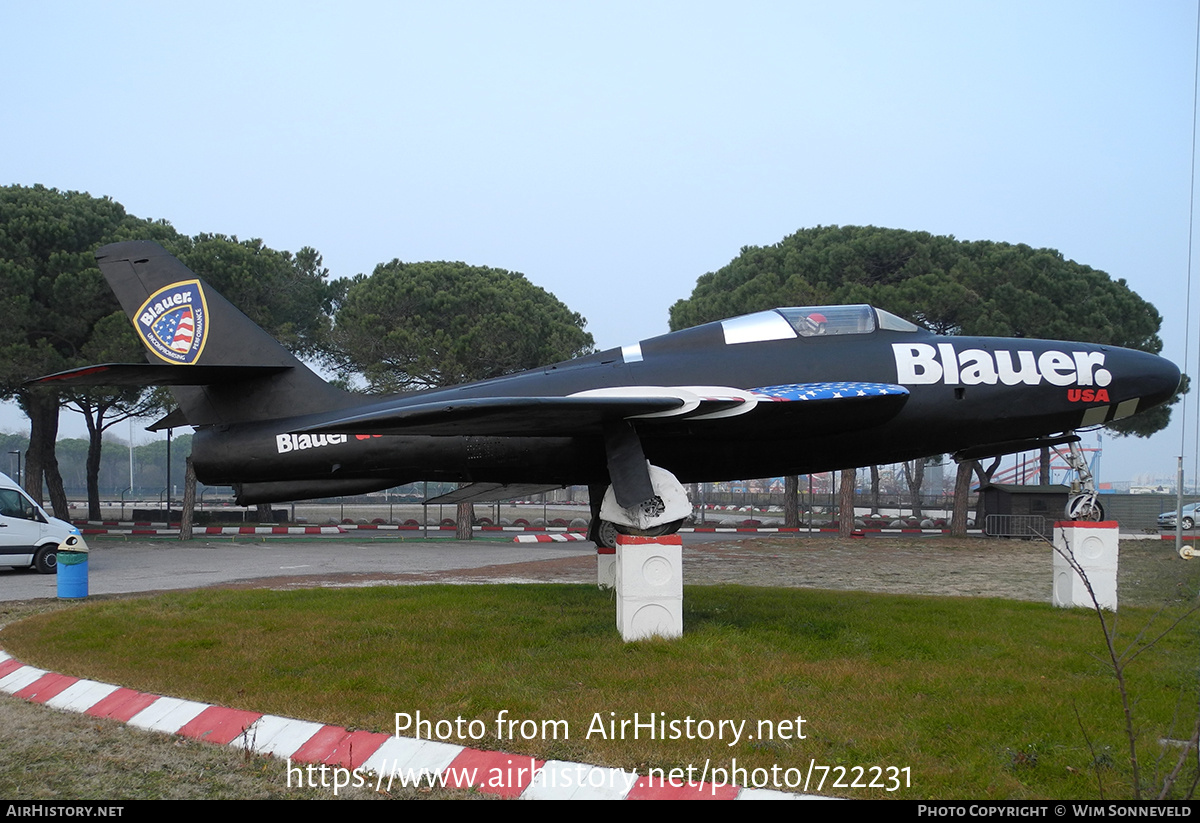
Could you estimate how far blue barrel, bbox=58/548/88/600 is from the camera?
500 inches

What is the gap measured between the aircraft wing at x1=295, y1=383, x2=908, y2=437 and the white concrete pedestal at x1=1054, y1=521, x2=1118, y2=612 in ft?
12.0

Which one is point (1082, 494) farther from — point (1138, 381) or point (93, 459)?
point (93, 459)

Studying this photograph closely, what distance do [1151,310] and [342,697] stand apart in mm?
36372

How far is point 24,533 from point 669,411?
15976 millimetres

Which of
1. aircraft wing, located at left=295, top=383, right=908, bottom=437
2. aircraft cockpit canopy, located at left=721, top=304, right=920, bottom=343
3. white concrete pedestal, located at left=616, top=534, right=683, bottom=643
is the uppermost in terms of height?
aircraft cockpit canopy, located at left=721, top=304, right=920, bottom=343

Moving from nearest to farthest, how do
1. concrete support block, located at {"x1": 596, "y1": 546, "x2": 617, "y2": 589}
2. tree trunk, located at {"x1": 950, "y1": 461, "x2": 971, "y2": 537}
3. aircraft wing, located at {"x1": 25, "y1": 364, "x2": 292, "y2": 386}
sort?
aircraft wing, located at {"x1": 25, "y1": 364, "x2": 292, "y2": 386}, concrete support block, located at {"x1": 596, "y1": 546, "x2": 617, "y2": 589}, tree trunk, located at {"x1": 950, "y1": 461, "x2": 971, "y2": 537}

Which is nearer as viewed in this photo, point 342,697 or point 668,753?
point 668,753

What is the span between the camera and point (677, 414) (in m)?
8.23

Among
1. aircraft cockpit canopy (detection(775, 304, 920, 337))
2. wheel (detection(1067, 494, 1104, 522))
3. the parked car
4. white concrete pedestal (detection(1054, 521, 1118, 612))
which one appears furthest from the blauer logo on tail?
the parked car

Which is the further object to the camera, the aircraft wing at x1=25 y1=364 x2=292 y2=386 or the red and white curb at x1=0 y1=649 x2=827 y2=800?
the aircraft wing at x1=25 y1=364 x2=292 y2=386

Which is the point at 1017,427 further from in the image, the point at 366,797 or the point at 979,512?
the point at 979,512

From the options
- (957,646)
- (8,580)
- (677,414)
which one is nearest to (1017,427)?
(957,646)

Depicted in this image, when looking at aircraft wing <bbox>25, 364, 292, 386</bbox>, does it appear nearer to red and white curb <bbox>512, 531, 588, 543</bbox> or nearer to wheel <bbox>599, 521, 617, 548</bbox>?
wheel <bbox>599, 521, 617, 548</bbox>

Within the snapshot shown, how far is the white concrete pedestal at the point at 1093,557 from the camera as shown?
10.0m
